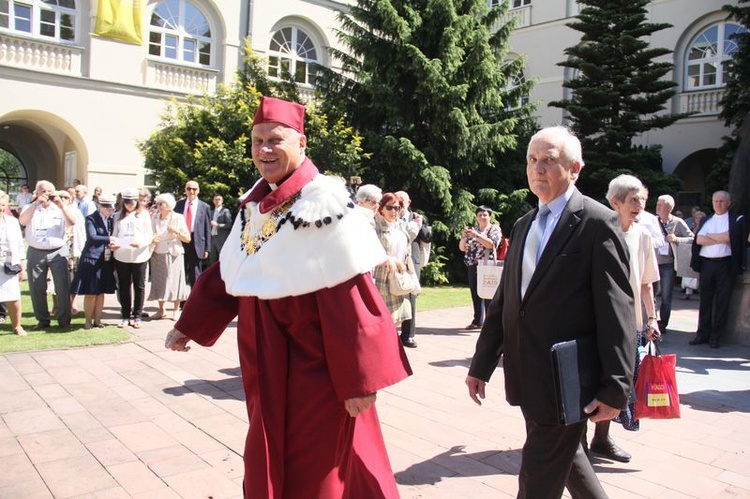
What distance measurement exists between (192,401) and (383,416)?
175cm

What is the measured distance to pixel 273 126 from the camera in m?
2.86

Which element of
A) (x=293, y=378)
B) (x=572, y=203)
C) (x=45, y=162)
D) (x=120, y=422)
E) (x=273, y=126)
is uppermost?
(x=45, y=162)

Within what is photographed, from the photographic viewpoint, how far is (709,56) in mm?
21297

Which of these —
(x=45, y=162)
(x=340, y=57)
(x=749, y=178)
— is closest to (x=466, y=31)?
(x=340, y=57)

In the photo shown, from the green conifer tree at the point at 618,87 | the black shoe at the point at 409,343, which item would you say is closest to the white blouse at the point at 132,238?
the black shoe at the point at 409,343

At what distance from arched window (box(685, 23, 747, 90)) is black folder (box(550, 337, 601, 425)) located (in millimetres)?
21523

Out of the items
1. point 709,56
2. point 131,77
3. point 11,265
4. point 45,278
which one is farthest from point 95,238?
point 709,56

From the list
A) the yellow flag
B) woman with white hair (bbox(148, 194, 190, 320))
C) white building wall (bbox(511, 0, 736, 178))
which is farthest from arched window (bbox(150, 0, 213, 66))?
woman with white hair (bbox(148, 194, 190, 320))

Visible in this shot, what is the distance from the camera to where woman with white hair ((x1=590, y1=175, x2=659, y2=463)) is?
172 inches

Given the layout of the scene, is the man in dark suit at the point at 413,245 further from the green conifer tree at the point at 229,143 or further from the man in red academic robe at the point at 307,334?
the green conifer tree at the point at 229,143

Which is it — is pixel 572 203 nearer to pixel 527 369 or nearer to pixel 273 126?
pixel 527 369

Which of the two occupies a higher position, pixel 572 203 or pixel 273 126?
pixel 273 126

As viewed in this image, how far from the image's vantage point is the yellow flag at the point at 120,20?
18.8 m

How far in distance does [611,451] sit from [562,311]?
226cm
